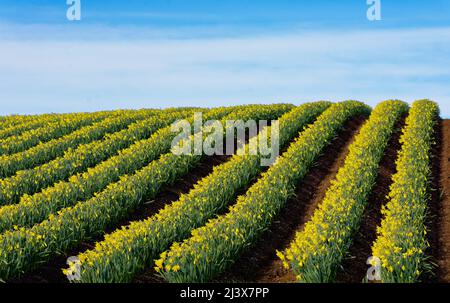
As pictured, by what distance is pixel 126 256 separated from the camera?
33.3ft

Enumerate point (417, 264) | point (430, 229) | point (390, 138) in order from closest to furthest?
point (417, 264) < point (430, 229) < point (390, 138)

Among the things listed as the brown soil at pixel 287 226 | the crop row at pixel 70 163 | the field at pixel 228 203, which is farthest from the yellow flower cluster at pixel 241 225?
the crop row at pixel 70 163

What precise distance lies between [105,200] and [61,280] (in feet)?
8.95

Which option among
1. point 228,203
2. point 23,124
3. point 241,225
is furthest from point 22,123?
point 241,225

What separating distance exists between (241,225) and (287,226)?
1830 mm

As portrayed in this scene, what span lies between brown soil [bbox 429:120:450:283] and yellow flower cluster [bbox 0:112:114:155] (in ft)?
40.7

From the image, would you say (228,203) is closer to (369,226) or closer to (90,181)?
(369,226)

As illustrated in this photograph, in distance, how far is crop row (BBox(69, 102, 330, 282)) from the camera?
990 centimetres

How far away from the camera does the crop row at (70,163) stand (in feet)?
50.4

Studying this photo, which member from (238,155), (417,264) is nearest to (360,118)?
(238,155)

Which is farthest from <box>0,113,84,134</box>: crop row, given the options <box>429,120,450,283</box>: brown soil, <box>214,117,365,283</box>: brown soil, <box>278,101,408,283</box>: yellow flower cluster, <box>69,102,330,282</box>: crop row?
<box>429,120,450,283</box>: brown soil
